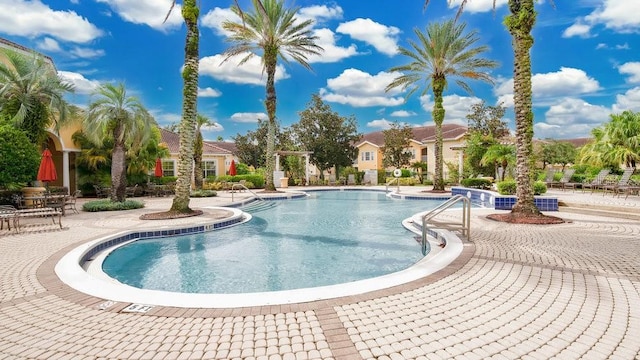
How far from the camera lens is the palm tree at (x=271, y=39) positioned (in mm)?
21906

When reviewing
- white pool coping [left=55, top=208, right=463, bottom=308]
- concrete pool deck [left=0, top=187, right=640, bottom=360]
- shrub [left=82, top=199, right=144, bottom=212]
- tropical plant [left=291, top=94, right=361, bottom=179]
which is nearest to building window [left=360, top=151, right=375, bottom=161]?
tropical plant [left=291, top=94, right=361, bottom=179]

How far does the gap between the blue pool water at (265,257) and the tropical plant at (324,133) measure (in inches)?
1016

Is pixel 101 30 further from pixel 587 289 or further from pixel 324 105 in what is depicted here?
pixel 587 289

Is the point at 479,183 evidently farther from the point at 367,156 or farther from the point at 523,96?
the point at 367,156

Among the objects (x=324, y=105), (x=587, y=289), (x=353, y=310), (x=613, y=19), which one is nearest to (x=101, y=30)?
(x=324, y=105)

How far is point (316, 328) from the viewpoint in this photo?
3.49m

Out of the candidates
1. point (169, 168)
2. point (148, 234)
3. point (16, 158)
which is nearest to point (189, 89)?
point (148, 234)

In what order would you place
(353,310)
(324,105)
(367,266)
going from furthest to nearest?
(324,105)
(367,266)
(353,310)

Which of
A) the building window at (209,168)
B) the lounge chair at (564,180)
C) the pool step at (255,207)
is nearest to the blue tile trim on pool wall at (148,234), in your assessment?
the pool step at (255,207)

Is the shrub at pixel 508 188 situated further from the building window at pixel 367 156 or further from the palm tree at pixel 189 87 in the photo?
the building window at pixel 367 156

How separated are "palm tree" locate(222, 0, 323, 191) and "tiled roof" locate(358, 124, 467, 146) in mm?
22451

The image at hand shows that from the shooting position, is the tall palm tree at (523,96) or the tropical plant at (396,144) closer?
the tall palm tree at (523,96)

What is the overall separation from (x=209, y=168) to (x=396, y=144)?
19709 millimetres

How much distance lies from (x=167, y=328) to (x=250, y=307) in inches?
36.1
